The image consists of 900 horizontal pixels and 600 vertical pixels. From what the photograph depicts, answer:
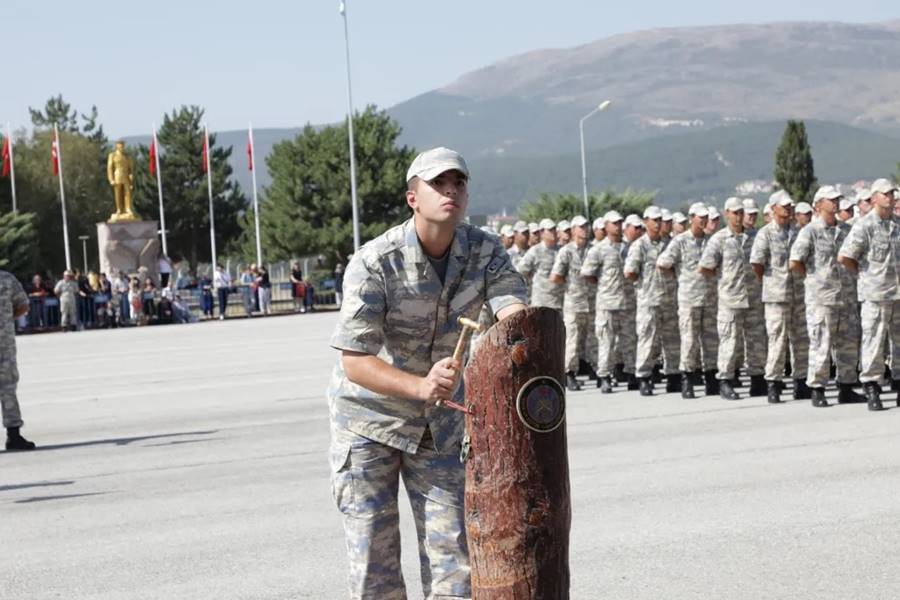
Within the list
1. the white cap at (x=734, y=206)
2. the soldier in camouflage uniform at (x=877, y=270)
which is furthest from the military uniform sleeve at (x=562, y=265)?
the soldier in camouflage uniform at (x=877, y=270)

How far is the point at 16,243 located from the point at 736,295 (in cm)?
3984

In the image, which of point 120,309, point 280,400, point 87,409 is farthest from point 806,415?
point 120,309

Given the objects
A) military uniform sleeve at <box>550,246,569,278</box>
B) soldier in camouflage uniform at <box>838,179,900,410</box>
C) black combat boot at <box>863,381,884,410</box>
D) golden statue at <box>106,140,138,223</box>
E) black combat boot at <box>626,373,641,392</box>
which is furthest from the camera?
golden statue at <box>106,140,138,223</box>

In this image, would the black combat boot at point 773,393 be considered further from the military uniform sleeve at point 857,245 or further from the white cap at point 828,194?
the white cap at point 828,194

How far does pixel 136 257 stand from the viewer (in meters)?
50.0

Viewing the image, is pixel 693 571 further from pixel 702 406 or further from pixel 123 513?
pixel 702 406

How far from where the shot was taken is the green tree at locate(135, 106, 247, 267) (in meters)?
99.2

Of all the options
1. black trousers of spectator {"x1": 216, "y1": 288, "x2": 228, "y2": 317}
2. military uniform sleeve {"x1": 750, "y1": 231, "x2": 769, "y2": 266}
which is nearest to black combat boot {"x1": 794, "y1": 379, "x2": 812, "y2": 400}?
military uniform sleeve {"x1": 750, "y1": 231, "x2": 769, "y2": 266}

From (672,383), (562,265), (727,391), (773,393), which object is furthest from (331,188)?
(773,393)

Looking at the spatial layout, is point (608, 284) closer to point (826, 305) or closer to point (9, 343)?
point (826, 305)

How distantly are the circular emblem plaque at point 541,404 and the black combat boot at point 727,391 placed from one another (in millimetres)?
10742

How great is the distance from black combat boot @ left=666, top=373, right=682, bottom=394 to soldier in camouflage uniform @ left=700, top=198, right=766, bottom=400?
3.04 feet

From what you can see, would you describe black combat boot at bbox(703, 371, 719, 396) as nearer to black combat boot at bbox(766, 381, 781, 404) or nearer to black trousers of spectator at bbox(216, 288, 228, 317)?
black combat boot at bbox(766, 381, 781, 404)

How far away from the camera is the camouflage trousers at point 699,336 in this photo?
16156 millimetres
